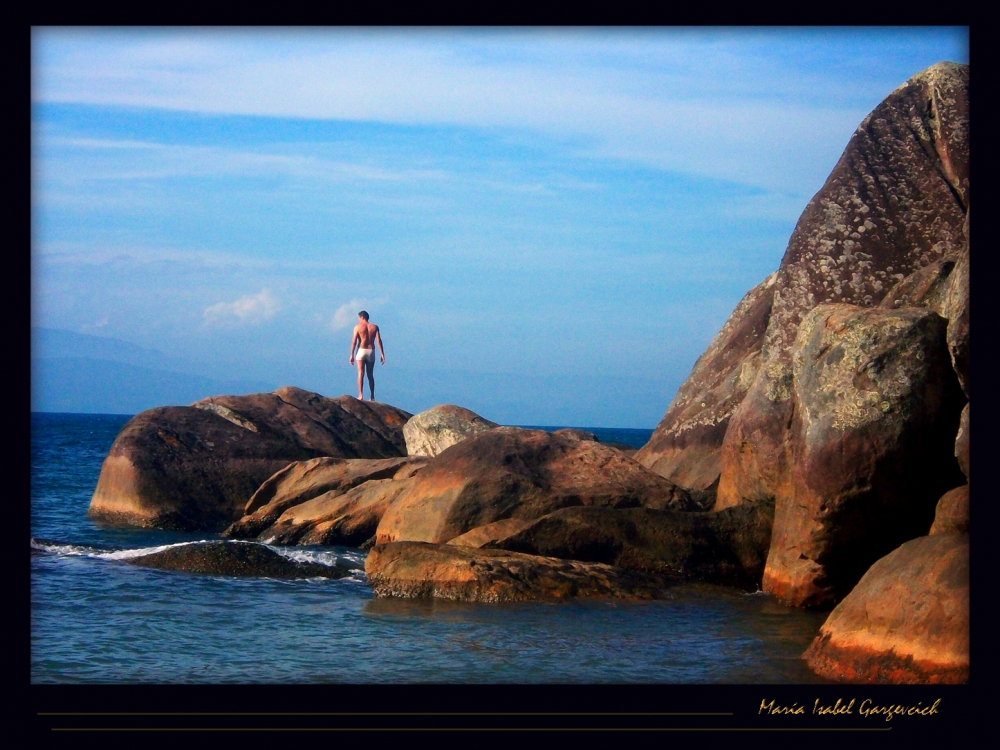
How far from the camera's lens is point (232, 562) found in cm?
1436

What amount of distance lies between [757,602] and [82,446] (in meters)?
42.0

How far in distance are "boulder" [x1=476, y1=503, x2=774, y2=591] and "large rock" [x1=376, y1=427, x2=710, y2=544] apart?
723 millimetres

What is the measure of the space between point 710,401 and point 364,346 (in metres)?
11.0

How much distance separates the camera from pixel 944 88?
15.5 metres

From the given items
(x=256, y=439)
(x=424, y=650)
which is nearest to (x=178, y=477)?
(x=256, y=439)

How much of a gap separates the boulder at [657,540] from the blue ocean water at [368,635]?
0.48 meters

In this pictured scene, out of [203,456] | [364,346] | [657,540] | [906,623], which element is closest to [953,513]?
[906,623]

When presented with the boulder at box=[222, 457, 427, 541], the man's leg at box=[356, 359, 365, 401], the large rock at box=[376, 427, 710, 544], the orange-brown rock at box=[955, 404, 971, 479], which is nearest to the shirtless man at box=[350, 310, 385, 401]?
the man's leg at box=[356, 359, 365, 401]
